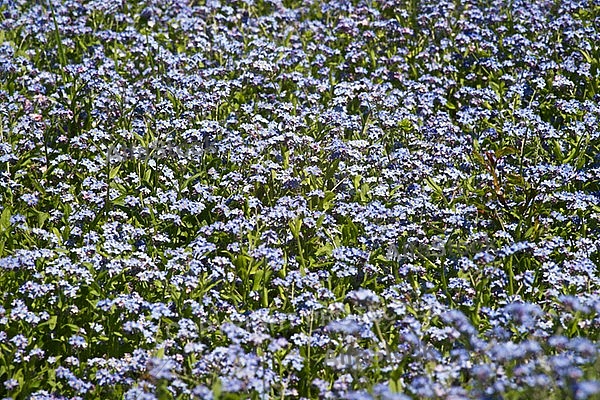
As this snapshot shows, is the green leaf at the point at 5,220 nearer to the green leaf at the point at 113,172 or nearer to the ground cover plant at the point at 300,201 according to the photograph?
the ground cover plant at the point at 300,201

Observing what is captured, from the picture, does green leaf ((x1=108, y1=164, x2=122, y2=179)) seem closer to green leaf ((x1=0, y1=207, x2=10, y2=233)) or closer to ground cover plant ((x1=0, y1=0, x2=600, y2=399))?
ground cover plant ((x1=0, y1=0, x2=600, y2=399))

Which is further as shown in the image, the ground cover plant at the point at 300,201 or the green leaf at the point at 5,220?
the green leaf at the point at 5,220

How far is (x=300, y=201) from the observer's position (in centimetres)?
554

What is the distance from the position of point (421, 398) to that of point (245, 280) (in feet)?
5.02

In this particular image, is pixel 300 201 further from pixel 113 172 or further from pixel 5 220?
pixel 5 220

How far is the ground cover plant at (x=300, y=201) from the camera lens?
14.4 feet

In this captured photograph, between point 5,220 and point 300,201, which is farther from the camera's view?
point 300,201

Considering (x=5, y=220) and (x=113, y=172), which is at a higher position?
(x=113, y=172)

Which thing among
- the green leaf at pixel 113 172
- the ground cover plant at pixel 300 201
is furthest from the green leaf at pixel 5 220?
the green leaf at pixel 113 172

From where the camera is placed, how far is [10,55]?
23.9 feet

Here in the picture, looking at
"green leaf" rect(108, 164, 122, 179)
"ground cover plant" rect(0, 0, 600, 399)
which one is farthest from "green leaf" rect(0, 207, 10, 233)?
"green leaf" rect(108, 164, 122, 179)

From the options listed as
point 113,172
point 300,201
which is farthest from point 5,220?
point 300,201

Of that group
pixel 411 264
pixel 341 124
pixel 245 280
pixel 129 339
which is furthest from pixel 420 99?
pixel 129 339

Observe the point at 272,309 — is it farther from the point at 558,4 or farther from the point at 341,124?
the point at 558,4
